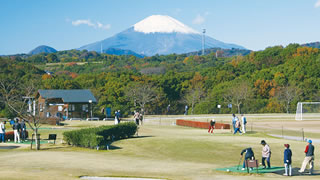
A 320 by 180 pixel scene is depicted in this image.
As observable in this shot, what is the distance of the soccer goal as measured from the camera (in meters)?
73.5

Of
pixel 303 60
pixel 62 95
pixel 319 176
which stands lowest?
pixel 319 176

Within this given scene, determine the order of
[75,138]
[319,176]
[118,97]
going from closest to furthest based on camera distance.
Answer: [319,176] < [75,138] < [118,97]

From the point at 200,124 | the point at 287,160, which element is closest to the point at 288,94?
the point at 200,124

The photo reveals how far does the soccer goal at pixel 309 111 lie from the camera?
73.5 metres

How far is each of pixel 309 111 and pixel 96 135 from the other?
176 feet

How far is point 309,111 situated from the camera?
7588cm

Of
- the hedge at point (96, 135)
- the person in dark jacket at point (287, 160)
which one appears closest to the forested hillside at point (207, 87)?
the hedge at point (96, 135)

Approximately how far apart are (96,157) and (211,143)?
10.4 m

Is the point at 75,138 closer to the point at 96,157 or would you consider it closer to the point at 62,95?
the point at 96,157

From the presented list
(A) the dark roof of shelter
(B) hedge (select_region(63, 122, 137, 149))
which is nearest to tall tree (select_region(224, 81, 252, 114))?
(A) the dark roof of shelter

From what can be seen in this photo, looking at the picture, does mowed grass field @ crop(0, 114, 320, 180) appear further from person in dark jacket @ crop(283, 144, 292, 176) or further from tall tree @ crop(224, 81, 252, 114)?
tall tree @ crop(224, 81, 252, 114)

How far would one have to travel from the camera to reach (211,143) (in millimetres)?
34219

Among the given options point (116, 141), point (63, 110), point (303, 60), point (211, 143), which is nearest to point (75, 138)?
point (116, 141)

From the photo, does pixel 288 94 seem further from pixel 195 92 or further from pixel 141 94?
pixel 141 94
